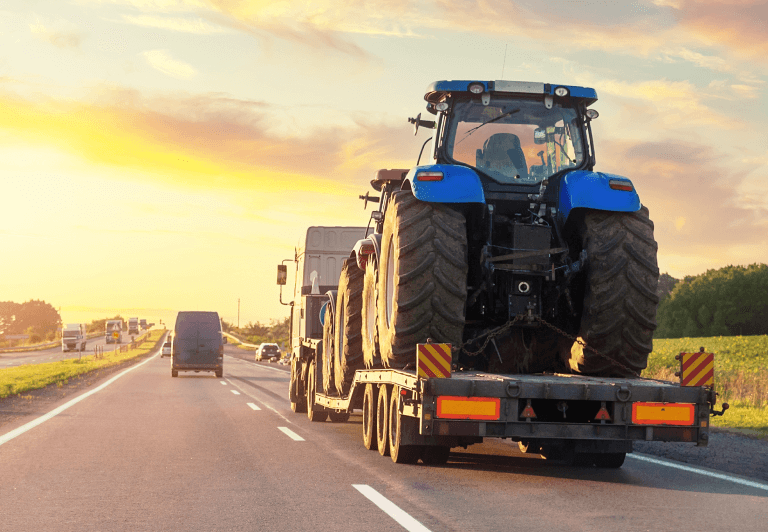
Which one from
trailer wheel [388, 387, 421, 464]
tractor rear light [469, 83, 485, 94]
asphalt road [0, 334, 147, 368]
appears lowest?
asphalt road [0, 334, 147, 368]

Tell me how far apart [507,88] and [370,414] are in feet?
13.9

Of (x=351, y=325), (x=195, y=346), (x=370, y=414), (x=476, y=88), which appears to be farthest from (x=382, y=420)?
(x=195, y=346)

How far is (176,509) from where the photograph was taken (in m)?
6.80

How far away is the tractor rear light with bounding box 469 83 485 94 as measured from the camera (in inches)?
367

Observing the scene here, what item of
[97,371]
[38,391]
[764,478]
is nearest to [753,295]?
[97,371]

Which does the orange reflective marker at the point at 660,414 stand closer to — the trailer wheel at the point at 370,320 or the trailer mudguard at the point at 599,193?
the trailer mudguard at the point at 599,193

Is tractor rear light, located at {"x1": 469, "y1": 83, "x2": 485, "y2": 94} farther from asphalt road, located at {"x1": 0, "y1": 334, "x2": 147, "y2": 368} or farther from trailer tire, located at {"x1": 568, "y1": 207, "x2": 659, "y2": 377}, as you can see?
asphalt road, located at {"x1": 0, "y1": 334, "x2": 147, "y2": 368}

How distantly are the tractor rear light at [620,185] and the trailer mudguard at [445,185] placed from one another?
1.32m

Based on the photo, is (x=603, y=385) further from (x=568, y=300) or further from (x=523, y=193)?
(x=523, y=193)

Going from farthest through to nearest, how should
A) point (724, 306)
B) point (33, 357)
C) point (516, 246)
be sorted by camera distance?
point (724, 306), point (33, 357), point (516, 246)

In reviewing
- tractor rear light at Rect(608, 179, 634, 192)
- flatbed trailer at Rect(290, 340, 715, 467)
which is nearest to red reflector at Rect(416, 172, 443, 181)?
tractor rear light at Rect(608, 179, 634, 192)

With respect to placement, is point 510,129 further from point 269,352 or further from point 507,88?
point 269,352

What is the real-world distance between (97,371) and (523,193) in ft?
112

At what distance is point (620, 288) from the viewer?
844 centimetres
